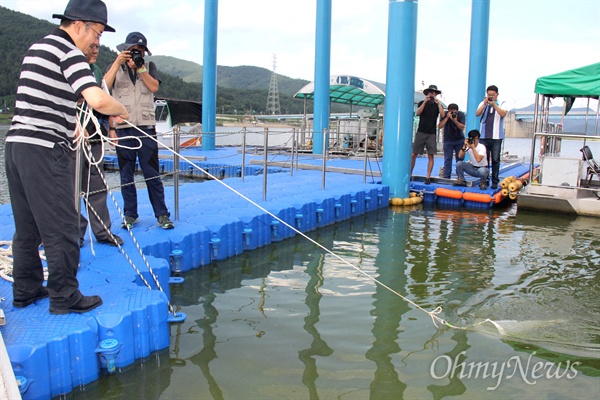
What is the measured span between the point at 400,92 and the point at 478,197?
2462 mm

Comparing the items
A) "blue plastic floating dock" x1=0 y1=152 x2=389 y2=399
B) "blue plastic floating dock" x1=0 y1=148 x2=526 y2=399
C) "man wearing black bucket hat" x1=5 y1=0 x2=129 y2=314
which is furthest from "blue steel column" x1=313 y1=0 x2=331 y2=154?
"man wearing black bucket hat" x1=5 y1=0 x2=129 y2=314

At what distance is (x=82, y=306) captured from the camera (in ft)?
9.65

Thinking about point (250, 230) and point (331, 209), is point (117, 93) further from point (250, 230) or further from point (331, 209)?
point (331, 209)

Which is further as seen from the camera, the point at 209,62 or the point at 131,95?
the point at 209,62

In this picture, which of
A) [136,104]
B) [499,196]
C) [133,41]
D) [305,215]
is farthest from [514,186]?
[133,41]

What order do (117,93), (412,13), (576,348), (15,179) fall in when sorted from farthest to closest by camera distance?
(412,13) < (117,93) < (576,348) < (15,179)

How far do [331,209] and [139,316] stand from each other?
487 centimetres

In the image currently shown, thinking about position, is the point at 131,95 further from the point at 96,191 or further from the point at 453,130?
the point at 453,130

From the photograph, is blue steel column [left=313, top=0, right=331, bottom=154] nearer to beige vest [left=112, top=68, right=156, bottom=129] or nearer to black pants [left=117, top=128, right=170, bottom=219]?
black pants [left=117, top=128, right=170, bottom=219]

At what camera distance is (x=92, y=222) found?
4422 mm

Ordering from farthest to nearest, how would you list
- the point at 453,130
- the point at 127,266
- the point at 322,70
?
the point at 322,70 < the point at 453,130 < the point at 127,266

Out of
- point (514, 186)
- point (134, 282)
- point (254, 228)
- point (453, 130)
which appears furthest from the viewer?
point (453, 130)

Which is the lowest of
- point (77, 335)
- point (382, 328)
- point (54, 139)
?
point (382, 328)

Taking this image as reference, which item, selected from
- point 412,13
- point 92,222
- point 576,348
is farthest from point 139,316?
point 412,13
